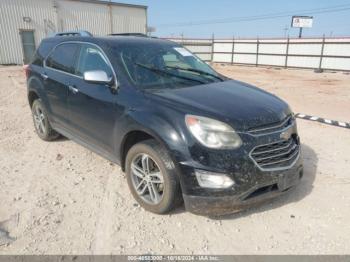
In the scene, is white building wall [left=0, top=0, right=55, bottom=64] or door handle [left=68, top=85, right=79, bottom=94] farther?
white building wall [left=0, top=0, right=55, bottom=64]

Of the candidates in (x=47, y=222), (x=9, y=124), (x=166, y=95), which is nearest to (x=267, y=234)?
(x=166, y=95)

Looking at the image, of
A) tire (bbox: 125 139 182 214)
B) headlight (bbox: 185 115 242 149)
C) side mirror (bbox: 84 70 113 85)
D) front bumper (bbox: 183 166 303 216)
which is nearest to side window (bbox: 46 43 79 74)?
side mirror (bbox: 84 70 113 85)

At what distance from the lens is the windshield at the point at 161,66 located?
11.7ft

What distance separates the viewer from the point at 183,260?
2.66 meters

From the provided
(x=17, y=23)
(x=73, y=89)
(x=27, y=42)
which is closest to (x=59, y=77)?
(x=73, y=89)

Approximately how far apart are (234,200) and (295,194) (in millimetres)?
1222

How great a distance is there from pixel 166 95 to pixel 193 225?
1.36 m

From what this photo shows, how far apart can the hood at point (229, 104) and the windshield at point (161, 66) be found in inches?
9.3

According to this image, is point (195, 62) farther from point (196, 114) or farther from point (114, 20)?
point (114, 20)

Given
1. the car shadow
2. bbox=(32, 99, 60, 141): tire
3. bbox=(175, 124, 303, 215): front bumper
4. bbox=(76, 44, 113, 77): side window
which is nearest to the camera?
bbox=(175, 124, 303, 215): front bumper

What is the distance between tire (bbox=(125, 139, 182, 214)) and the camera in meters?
2.99

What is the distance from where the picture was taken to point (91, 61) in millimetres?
4012

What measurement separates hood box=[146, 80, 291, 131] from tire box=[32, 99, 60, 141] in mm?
2801

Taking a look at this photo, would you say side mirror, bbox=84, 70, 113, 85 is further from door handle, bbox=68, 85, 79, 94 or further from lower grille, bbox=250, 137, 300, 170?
lower grille, bbox=250, 137, 300, 170
